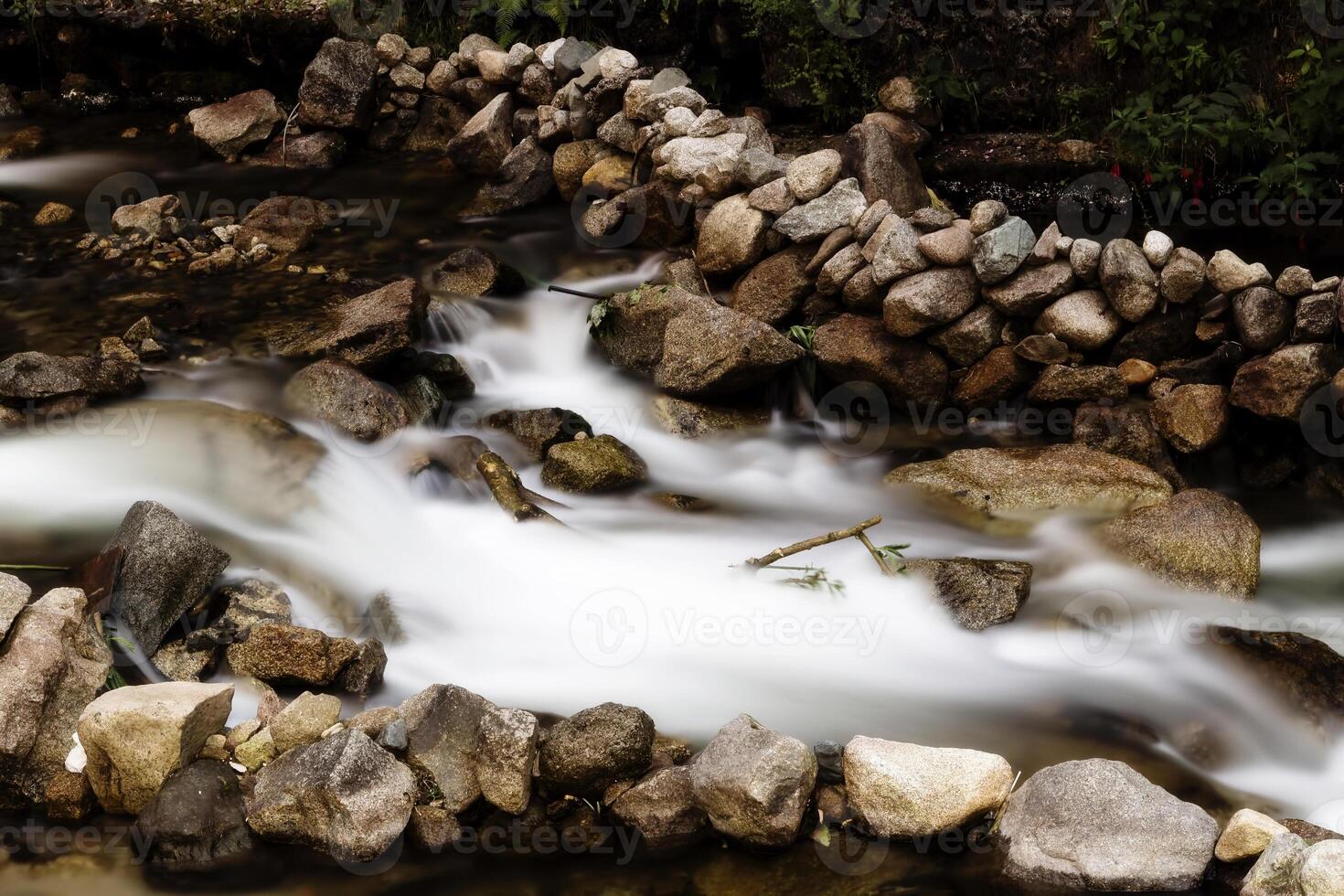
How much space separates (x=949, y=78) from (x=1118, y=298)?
8.07 ft

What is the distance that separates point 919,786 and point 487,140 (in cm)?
630

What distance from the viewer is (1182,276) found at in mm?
5898

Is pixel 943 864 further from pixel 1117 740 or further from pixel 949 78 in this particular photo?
pixel 949 78

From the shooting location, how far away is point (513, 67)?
30.0 feet

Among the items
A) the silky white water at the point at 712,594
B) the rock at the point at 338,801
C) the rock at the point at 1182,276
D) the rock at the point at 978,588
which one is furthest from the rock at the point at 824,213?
the rock at the point at 338,801

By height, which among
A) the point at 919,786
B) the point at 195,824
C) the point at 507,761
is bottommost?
the point at 195,824

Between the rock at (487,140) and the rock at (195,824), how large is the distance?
5772mm

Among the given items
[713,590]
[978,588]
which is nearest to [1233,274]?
[978,588]

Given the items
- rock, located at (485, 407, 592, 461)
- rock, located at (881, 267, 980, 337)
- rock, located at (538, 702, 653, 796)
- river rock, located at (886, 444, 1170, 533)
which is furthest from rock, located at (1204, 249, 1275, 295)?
rock, located at (538, 702, 653, 796)

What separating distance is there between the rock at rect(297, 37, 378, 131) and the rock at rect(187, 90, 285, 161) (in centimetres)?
38

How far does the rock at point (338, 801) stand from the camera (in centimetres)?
398

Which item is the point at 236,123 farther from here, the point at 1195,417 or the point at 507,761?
the point at 1195,417

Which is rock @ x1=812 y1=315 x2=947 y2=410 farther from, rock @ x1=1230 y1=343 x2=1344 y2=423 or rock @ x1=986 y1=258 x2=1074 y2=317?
rock @ x1=1230 y1=343 x2=1344 y2=423

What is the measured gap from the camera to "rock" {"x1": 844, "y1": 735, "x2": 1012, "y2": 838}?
407 centimetres
